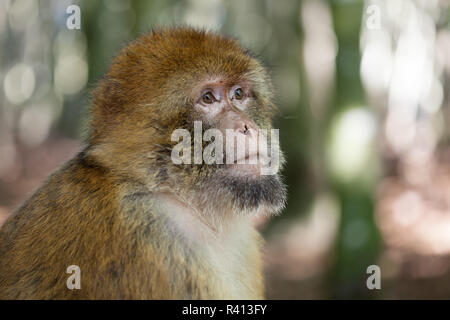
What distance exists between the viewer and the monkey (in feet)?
9.93

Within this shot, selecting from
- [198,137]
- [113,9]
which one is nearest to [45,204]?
[198,137]

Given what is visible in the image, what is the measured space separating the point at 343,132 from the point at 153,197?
4.98 meters

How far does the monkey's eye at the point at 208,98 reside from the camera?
3.60m

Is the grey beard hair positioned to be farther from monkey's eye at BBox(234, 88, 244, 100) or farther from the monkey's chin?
monkey's eye at BBox(234, 88, 244, 100)

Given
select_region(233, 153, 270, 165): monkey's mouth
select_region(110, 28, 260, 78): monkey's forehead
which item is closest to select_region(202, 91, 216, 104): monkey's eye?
select_region(110, 28, 260, 78): monkey's forehead

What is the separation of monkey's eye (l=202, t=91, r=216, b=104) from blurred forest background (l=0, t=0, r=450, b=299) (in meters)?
0.92

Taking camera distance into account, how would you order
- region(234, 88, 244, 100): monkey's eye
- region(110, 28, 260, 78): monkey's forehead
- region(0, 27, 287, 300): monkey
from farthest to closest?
region(234, 88, 244, 100): monkey's eye < region(110, 28, 260, 78): monkey's forehead < region(0, 27, 287, 300): monkey

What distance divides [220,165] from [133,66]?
2.97ft

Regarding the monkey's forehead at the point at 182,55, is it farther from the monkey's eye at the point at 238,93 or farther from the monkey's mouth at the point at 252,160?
the monkey's mouth at the point at 252,160

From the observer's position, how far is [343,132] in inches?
304

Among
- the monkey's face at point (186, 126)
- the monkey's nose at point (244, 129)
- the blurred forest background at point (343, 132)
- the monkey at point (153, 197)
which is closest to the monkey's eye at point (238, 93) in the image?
the monkey at point (153, 197)

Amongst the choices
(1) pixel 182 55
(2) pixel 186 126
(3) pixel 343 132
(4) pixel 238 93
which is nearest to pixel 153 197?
(2) pixel 186 126

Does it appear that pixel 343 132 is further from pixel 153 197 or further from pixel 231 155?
pixel 153 197

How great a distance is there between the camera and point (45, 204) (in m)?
3.42
